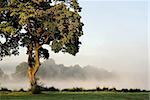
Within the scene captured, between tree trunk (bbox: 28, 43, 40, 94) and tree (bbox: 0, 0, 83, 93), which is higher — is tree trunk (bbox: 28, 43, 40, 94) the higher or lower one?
the lower one

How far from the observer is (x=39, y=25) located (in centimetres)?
4212

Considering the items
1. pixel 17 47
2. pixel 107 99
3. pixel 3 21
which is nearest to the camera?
pixel 107 99

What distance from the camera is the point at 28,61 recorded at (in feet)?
146

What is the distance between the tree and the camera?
4100 cm

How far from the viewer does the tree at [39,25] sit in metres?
41.0

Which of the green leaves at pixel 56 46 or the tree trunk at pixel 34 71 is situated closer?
the green leaves at pixel 56 46

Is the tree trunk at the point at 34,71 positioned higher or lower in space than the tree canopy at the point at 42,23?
lower

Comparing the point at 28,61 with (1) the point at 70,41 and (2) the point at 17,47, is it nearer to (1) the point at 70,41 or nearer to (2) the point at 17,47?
(2) the point at 17,47

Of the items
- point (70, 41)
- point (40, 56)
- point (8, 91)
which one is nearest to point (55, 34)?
point (70, 41)

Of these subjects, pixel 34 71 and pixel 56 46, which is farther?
pixel 34 71

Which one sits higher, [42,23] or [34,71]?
[42,23]

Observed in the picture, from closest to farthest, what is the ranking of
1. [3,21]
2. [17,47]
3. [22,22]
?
[22,22], [3,21], [17,47]

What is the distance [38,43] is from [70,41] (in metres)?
3.91

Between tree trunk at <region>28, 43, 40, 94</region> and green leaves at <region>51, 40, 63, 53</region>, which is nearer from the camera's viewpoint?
green leaves at <region>51, 40, 63, 53</region>
